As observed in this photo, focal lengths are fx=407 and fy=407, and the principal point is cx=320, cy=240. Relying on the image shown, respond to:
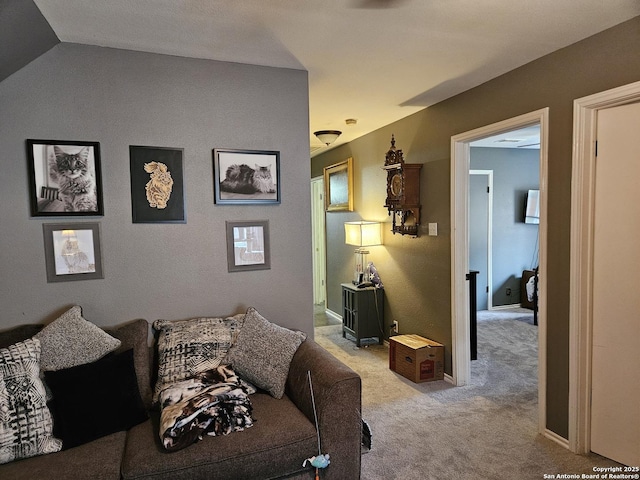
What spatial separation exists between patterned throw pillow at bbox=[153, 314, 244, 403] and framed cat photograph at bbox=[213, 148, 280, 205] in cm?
80

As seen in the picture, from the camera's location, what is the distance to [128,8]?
1.94m

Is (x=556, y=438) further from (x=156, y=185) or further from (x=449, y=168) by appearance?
(x=156, y=185)

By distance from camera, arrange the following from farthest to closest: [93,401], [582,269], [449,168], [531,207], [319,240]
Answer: [319,240], [531,207], [449,168], [582,269], [93,401]

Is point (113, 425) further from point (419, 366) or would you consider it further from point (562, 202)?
point (562, 202)

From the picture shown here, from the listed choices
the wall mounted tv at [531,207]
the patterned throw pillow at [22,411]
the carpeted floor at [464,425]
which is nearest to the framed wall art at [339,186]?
the carpeted floor at [464,425]

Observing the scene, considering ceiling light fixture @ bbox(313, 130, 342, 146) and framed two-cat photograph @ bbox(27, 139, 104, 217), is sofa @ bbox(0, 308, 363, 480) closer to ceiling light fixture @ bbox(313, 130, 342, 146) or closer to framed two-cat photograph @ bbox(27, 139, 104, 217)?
framed two-cat photograph @ bbox(27, 139, 104, 217)

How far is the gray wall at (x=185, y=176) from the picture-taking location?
2.27 meters

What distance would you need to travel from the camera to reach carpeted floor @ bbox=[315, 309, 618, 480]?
7.63 ft

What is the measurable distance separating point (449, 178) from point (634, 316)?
1.70 m

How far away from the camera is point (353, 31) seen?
2.19 metres

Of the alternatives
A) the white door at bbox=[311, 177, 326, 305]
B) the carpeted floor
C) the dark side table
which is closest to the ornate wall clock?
the dark side table

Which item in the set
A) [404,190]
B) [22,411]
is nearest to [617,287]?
[404,190]

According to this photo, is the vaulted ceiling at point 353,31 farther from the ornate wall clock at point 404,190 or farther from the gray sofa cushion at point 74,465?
the gray sofa cushion at point 74,465

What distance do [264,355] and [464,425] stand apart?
155 centimetres
